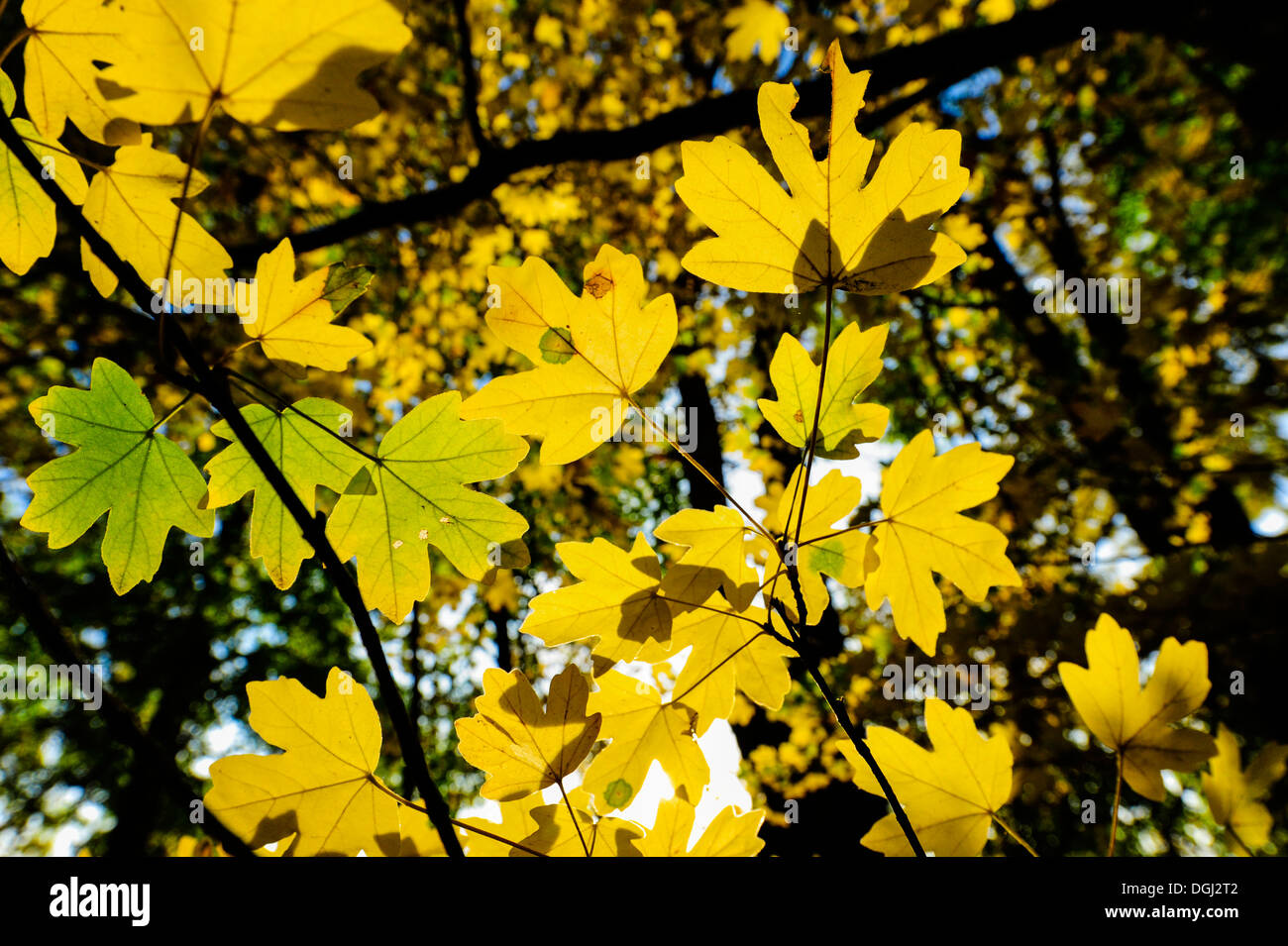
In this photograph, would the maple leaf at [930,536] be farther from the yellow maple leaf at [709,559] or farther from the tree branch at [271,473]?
the tree branch at [271,473]

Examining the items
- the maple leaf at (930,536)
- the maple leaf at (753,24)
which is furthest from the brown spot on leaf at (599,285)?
the maple leaf at (753,24)

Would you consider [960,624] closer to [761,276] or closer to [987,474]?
[987,474]

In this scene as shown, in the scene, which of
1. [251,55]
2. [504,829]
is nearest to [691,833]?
[504,829]

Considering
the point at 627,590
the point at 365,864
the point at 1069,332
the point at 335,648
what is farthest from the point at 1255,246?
the point at 335,648

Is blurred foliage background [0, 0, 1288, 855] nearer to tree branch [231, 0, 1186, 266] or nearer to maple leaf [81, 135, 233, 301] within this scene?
tree branch [231, 0, 1186, 266]

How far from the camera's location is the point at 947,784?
39.1 inches

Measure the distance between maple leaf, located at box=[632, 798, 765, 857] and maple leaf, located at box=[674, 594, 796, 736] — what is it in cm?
16

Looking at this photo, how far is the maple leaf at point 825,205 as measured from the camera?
2.59 ft

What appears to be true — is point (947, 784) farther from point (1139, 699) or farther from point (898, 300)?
point (898, 300)

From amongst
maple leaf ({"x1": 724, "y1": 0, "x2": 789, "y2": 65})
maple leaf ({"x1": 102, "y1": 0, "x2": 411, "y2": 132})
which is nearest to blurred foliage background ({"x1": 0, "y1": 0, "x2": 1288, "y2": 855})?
maple leaf ({"x1": 724, "y1": 0, "x2": 789, "y2": 65})

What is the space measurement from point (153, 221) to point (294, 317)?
0.96 feet

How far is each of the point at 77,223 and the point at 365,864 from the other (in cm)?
73

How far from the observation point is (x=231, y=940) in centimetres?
66

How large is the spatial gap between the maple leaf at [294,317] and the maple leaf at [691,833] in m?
0.85
